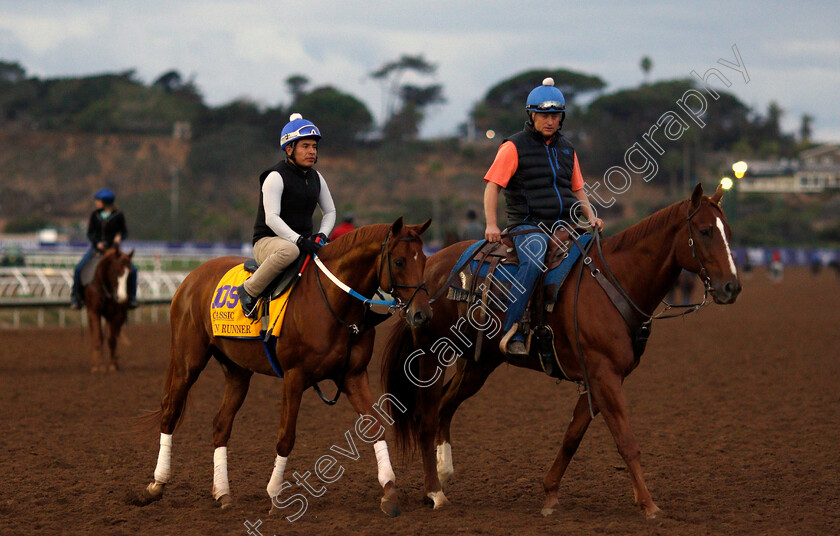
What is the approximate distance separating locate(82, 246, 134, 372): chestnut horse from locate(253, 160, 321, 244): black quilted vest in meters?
7.90

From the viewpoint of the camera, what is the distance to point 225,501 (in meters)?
6.32

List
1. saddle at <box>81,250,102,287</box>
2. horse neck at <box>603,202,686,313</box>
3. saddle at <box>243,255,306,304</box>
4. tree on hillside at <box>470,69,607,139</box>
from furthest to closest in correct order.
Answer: tree on hillside at <box>470,69,607,139</box> < saddle at <box>81,250,102,287</box> < saddle at <box>243,255,306,304</box> < horse neck at <box>603,202,686,313</box>

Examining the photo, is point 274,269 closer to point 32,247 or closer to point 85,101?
point 32,247

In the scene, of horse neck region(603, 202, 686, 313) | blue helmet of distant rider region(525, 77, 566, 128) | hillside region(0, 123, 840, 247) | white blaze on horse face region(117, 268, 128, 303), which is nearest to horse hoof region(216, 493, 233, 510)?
horse neck region(603, 202, 686, 313)

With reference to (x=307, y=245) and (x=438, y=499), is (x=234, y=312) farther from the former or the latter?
(x=438, y=499)

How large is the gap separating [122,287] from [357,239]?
8.62 metres

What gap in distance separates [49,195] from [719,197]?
78106 millimetres

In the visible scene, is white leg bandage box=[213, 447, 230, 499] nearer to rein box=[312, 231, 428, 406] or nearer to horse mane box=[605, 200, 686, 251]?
rein box=[312, 231, 428, 406]

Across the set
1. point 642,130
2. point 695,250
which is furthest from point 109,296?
point 642,130

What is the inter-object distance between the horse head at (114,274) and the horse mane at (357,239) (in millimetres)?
8387

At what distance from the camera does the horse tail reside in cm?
694

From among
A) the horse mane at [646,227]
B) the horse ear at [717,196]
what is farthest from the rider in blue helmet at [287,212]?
the horse ear at [717,196]

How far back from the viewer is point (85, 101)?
93375 mm

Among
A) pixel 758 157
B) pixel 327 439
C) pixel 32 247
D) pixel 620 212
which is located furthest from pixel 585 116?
pixel 327 439
